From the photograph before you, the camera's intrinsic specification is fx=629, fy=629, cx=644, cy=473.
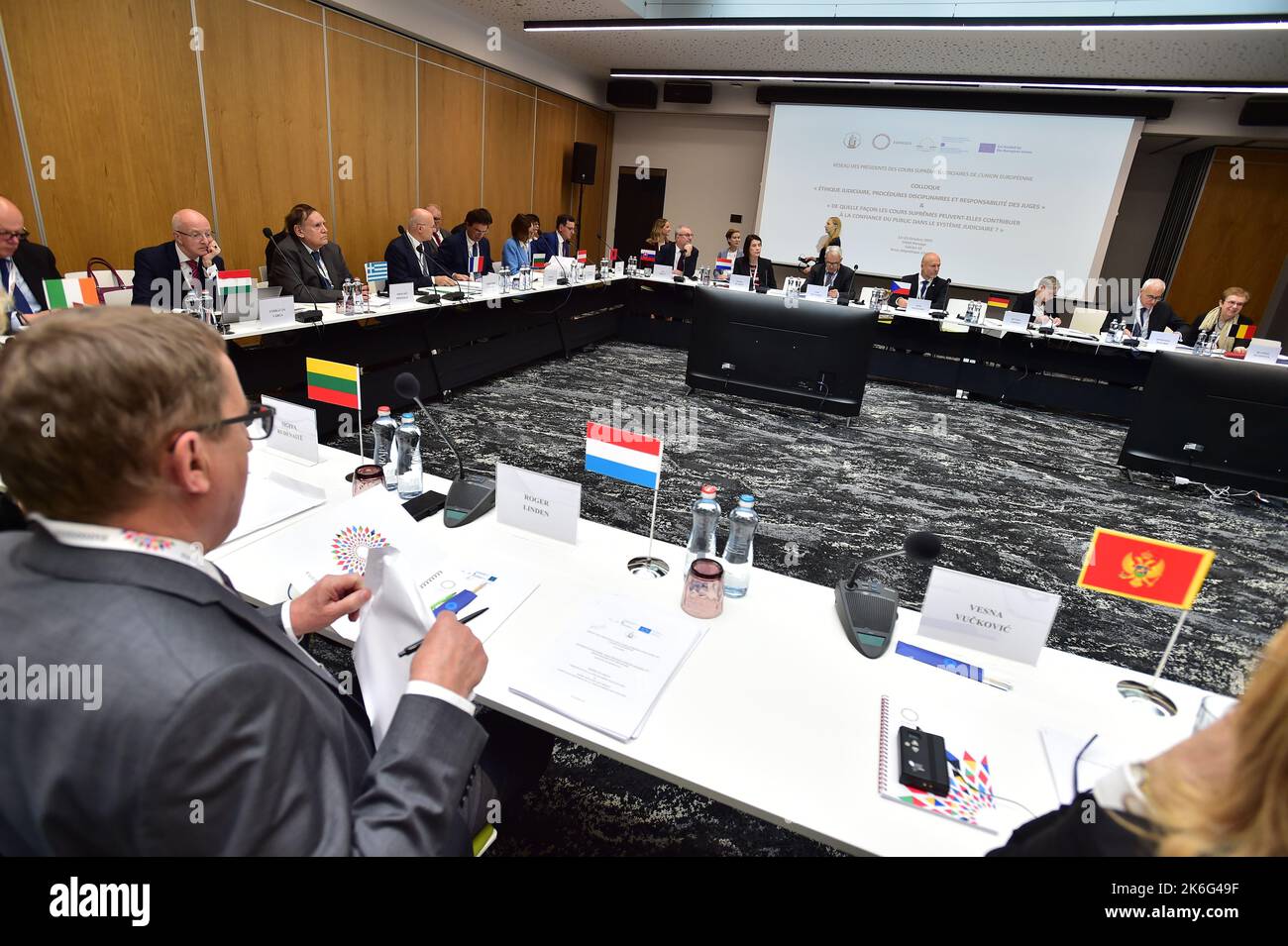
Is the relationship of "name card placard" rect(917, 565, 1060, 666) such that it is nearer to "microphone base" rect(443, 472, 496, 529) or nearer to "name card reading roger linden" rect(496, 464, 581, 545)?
"name card reading roger linden" rect(496, 464, 581, 545)

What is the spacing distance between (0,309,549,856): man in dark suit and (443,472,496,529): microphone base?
2.96 feet

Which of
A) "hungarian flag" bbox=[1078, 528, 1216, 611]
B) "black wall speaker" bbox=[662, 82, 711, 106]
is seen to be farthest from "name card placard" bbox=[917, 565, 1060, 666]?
"black wall speaker" bbox=[662, 82, 711, 106]

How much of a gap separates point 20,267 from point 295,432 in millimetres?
2881

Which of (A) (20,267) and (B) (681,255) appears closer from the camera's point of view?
(A) (20,267)

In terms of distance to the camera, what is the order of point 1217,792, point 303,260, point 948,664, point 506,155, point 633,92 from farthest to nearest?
point 633,92, point 506,155, point 303,260, point 948,664, point 1217,792

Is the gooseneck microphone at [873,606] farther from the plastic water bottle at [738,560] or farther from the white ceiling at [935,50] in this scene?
the white ceiling at [935,50]

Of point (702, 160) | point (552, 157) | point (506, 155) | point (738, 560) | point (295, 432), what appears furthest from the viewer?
point (702, 160)

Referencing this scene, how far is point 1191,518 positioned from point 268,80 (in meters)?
7.18

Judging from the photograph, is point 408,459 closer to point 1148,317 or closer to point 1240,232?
point 1148,317

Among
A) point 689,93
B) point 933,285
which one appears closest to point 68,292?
point 933,285

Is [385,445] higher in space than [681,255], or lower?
lower

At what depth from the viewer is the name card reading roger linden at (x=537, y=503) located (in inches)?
62.5

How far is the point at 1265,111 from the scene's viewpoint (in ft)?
22.0
